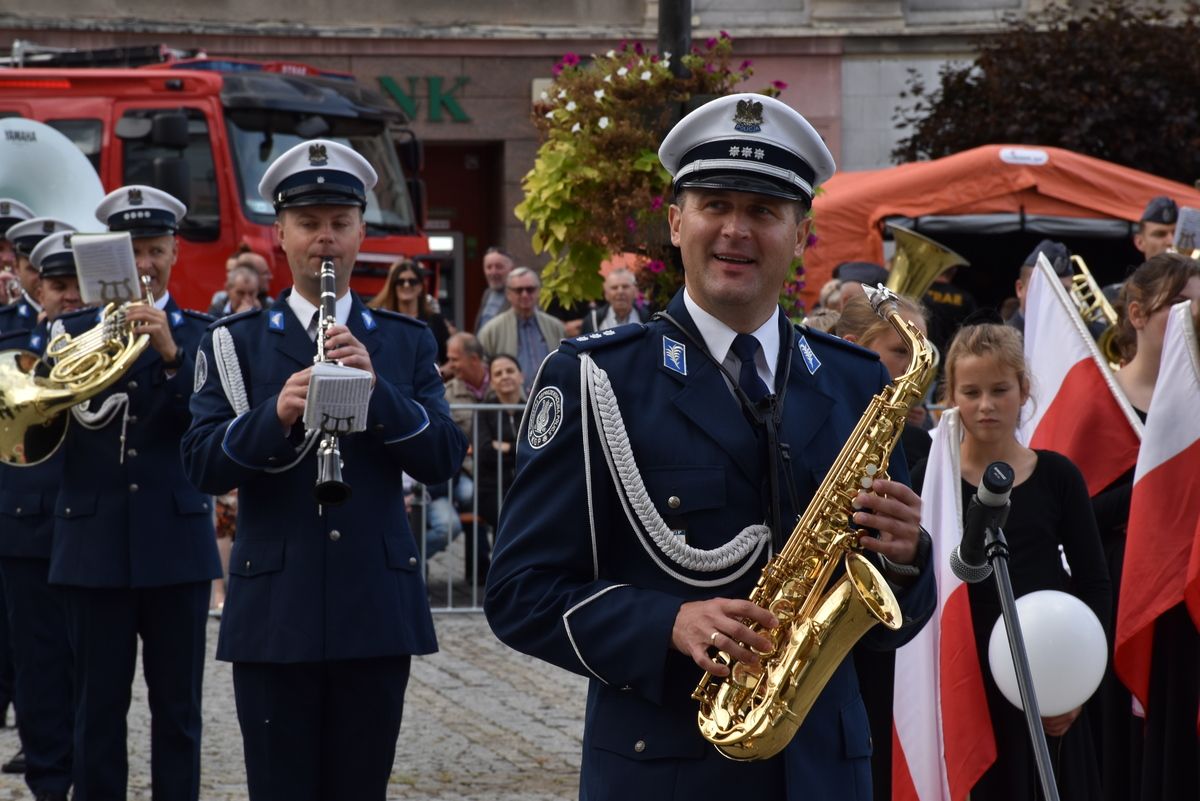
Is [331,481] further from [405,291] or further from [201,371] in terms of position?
[405,291]

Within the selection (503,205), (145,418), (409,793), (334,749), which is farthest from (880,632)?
(503,205)

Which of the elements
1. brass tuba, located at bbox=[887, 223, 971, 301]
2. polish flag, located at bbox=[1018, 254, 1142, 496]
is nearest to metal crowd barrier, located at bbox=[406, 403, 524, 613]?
brass tuba, located at bbox=[887, 223, 971, 301]

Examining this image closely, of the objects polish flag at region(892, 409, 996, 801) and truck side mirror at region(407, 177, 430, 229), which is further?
truck side mirror at region(407, 177, 430, 229)

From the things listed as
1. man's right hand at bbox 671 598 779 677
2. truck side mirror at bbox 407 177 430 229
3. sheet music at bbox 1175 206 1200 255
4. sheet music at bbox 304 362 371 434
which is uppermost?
truck side mirror at bbox 407 177 430 229

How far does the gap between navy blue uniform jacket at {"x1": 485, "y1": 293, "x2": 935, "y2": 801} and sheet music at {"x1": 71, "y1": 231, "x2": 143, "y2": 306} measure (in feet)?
10.6

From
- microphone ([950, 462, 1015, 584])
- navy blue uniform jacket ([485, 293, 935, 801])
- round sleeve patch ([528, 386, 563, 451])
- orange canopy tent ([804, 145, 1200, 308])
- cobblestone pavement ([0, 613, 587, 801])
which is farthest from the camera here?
orange canopy tent ([804, 145, 1200, 308])

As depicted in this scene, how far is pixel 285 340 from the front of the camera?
5430 mm

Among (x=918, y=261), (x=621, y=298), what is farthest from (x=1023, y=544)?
(x=621, y=298)

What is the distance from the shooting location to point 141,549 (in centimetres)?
668

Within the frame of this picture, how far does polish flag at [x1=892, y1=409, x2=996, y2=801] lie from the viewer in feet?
18.0

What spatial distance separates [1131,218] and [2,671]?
32.3 ft

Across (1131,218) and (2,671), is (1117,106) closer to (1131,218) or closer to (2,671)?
(1131,218)

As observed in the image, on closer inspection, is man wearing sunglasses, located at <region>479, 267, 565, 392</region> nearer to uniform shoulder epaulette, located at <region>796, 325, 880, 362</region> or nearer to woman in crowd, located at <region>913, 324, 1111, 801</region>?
woman in crowd, located at <region>913, 324, 1111, 801</region>

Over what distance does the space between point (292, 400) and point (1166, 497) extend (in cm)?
267
